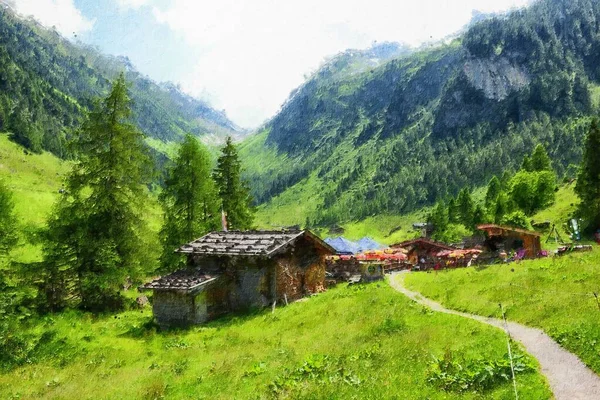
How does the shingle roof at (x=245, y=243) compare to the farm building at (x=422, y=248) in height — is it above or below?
above

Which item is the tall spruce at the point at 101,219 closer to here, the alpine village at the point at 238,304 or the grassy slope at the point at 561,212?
the alpine village at the point at 238,304

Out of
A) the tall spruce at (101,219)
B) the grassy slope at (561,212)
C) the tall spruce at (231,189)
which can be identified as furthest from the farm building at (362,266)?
the grassy slope at (561,212)

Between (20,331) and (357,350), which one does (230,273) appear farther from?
(357,350)

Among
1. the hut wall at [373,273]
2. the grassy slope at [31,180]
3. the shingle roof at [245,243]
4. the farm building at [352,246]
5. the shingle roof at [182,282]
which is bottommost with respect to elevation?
the farm building at [352,246]

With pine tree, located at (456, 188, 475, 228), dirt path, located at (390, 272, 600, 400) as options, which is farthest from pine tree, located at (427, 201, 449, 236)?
dirt path, located at (390, 272, 600, 400)

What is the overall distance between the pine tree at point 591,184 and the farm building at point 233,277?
1539 inches

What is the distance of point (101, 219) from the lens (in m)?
34.3

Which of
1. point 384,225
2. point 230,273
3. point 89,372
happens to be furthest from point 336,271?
point 384,225

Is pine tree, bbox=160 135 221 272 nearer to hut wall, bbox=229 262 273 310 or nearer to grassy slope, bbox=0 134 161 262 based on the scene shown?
hut wall, bbox=229 262 273 310

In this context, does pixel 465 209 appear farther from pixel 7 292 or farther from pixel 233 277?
pixel 7 292

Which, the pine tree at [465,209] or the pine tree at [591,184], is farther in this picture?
the pine tree at [465,209]

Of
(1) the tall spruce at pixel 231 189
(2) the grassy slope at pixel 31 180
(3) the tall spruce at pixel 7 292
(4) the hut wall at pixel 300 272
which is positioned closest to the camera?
(3) the tall spruce at pixel 7 292

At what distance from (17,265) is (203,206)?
626 inches

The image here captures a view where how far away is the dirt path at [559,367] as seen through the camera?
11.1 meters
